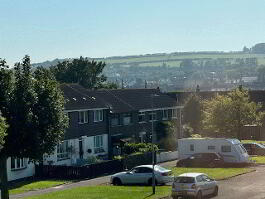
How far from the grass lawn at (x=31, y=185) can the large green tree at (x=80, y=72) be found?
5897 cm

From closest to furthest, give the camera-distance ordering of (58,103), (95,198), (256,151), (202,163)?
1. (58,103)
2. (95,198)
3. (202,163)
4. (256,151)

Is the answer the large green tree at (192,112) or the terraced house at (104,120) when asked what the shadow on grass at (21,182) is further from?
the large green tree at (192,112)

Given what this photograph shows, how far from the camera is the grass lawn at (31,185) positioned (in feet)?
140

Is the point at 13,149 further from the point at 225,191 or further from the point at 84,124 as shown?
the point at 84,124

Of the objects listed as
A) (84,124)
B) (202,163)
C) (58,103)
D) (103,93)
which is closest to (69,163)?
(84,124)

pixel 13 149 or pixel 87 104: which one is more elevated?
pixel 87 104

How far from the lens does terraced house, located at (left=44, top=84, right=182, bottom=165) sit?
5691 cm

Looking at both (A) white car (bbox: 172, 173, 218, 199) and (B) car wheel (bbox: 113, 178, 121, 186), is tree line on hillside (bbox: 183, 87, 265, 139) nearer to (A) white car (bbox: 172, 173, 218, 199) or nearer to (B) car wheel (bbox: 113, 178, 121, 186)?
(B) car wheel (bbox: 113, 178, 121, 186)

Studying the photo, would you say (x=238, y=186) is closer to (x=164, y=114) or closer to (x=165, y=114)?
(x=164, y=114)

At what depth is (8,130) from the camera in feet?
99.0

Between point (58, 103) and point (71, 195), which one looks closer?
point (58, 103)

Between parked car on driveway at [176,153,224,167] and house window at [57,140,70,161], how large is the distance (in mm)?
10098

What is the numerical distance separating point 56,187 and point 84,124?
51.6ft

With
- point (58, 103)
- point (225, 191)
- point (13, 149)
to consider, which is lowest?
point (225, 191)
